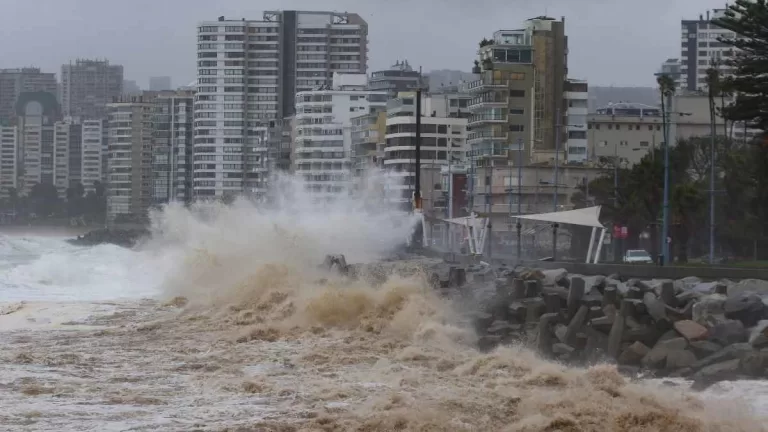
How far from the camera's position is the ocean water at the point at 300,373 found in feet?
48.5

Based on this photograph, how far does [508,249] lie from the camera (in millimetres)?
58469

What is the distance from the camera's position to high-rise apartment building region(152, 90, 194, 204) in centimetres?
14338

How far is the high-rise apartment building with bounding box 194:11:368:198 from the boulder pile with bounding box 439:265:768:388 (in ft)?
357

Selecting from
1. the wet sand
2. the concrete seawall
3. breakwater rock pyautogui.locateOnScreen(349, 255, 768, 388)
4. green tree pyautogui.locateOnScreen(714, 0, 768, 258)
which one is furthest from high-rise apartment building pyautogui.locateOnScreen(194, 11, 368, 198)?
breakwater rock pyautogui.locateOnScreen(349, 255, 768, 388)

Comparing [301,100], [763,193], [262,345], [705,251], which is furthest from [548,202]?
[262,345]

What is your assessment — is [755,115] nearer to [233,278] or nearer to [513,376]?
[233,278]

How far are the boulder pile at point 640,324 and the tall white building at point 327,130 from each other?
80997mm

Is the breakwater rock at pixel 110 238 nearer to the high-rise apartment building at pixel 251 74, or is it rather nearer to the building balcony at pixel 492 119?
the high-rise apartment building at pixel 251 74

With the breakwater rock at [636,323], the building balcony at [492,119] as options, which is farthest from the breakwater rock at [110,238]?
the breakwater rock at [636,323]

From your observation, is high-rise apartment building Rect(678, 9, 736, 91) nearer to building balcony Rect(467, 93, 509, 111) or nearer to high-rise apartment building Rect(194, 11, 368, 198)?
high-rise apartment building Rect(194, 11, 368, 198)

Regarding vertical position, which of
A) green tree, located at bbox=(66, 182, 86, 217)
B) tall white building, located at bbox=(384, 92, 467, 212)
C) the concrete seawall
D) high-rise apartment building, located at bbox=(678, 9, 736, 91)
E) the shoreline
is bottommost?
the shoreline

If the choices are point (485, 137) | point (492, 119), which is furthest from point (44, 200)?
point (492, 119)

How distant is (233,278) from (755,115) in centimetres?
1447

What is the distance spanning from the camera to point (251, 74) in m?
139
